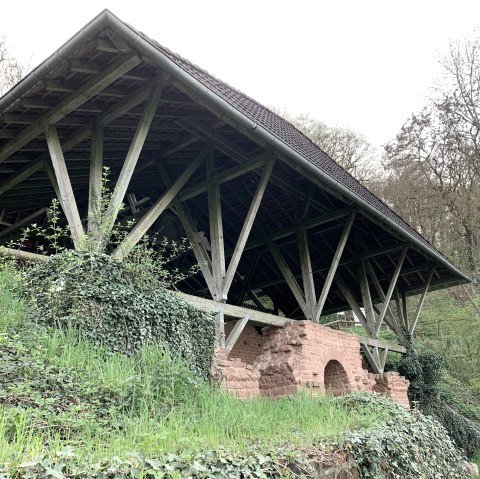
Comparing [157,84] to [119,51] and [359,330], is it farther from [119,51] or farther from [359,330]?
[359,330]

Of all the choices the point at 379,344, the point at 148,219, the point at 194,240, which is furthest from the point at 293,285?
the point at 148,219

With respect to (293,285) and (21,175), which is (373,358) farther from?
(21,175)

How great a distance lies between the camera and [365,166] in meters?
24.5

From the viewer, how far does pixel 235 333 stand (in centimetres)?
652

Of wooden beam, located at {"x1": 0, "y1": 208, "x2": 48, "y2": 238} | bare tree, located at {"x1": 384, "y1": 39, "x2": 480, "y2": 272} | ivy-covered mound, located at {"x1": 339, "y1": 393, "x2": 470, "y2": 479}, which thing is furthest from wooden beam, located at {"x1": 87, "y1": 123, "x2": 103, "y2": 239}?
bare tree, located at {"x1": 384, "y1": 39, "x2": 480, "y2": 272}

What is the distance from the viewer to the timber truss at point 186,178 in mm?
5066

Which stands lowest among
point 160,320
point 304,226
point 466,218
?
point 160,320

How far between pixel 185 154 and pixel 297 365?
4.05m

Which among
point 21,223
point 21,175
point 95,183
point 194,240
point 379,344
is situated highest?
point 21,175

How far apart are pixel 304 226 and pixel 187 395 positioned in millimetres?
5334

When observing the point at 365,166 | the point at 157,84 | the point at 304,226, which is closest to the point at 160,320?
the point at 157,84

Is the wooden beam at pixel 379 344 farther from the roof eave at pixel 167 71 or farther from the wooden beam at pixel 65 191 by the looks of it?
the wooden beam at pixel 65 191

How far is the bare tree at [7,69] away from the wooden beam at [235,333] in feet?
48.9

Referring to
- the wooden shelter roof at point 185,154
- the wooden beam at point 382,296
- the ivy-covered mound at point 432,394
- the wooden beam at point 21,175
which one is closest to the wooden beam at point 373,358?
the wooden beam at point 382,296
